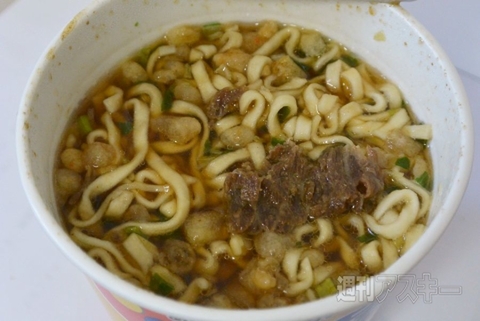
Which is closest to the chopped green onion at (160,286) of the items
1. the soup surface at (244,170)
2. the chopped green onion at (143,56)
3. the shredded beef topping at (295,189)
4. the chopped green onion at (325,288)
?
the soup surface at (244,170)

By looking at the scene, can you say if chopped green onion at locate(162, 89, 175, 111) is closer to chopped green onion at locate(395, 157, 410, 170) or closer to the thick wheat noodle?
the thick wheat noodle

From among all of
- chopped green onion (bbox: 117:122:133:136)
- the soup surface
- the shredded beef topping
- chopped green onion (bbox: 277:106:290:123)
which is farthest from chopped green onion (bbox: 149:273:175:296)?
chopped green onion (bbox: 277:106:290:123)

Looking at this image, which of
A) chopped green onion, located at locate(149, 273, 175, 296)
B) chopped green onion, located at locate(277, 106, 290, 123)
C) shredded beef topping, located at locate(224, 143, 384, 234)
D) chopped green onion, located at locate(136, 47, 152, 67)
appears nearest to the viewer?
chopped green onion, located at locate(149, 273, 175, 296)

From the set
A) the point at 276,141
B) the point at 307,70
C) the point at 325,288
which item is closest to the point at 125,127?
the point at 276,141

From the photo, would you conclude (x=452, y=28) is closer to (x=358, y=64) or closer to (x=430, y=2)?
(x=430, y=2)

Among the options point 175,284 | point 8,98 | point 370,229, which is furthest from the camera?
point 8,98

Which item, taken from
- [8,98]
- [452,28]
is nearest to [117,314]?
[8,98]

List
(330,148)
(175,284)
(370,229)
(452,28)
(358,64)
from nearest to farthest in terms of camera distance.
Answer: (175,284) → (370,229) → (330,148) → (358,64) → (452,28)

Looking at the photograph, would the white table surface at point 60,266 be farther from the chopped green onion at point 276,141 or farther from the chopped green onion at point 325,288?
the chopped green onion at point 276,141
